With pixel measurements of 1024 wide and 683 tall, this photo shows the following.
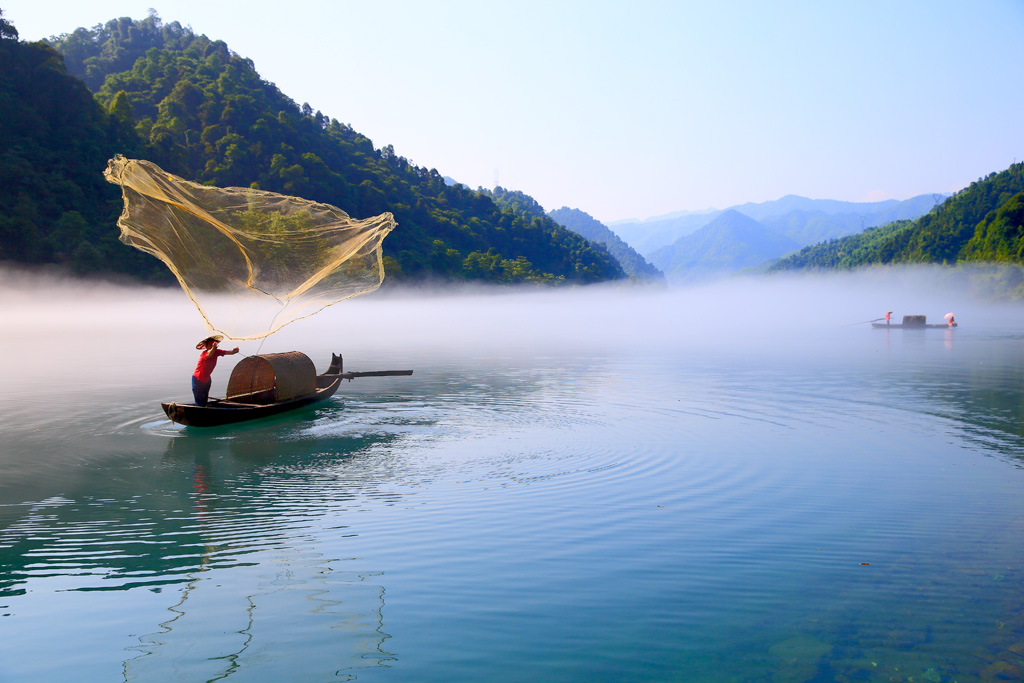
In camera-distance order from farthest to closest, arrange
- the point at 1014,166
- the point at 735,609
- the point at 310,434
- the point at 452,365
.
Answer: the point at 1014,166, the point at 452,365, the point at 310,434, the point at 735,609

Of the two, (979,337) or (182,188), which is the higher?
(182,188)

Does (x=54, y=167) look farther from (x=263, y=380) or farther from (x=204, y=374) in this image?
(x=204, y=374)

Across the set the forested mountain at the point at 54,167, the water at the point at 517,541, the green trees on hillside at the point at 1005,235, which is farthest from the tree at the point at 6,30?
the green trees on hillside at the point at 1005,235

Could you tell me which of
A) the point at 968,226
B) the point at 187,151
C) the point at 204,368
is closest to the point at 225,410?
the point at 204,368

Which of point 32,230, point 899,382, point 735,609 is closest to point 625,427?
point 735,609

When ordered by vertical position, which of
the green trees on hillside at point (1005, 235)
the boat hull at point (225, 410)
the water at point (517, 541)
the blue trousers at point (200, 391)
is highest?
the green trees on hillside at point (1005, 235)

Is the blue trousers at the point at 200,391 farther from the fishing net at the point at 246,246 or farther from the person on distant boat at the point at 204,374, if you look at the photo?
the fishing net at the point at 246,246

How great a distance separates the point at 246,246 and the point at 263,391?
4678 mm

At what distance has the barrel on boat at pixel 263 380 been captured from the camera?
20.5 m

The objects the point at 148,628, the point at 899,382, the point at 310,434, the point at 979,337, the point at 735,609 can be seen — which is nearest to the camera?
the point at 148,628

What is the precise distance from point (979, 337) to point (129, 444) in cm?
6187

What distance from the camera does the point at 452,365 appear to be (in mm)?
35562

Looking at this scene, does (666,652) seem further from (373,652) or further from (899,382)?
(899,382)

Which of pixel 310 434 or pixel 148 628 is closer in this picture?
pixel 148 628
